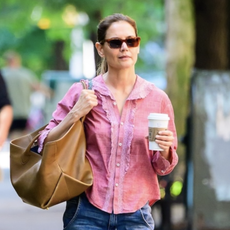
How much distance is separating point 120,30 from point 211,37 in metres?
6.91

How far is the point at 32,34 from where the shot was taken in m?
24.7

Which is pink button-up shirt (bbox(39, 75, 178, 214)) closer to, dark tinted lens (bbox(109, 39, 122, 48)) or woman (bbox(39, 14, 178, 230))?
woman (bbox(39, 14, 178, 230))

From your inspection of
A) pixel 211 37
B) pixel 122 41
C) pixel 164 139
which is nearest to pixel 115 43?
pixel 122 41

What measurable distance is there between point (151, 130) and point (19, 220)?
6.27m

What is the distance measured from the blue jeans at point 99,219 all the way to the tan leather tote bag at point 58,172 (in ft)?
0.30

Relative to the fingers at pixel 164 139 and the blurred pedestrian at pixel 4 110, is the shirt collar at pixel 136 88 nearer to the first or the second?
the fingers at pixel 164 139

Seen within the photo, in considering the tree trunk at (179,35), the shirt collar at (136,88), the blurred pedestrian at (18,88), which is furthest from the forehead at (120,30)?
the blurred pedestrian at (18,88)

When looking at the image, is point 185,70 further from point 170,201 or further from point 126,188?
point 126,188

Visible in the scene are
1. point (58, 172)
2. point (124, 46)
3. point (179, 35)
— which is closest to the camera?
point (58, 172)

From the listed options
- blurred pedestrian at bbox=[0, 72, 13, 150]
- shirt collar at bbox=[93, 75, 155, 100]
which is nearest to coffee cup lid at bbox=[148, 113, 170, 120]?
shirt collar at bbox=[93, 75, 155, 100]

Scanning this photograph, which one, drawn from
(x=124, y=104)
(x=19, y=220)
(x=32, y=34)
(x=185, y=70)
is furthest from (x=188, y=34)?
(x=32, y=34)

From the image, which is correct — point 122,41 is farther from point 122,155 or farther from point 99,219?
point 99,219

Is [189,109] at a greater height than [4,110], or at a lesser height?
lesser

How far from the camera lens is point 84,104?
4094 millimetres
